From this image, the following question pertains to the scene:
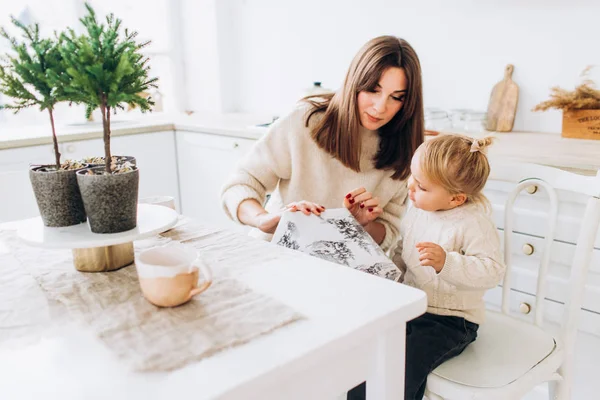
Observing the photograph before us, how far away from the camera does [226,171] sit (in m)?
2.58

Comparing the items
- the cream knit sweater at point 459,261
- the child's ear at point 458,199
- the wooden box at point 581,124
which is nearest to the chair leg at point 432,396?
the cream knit sweater at point 459,261

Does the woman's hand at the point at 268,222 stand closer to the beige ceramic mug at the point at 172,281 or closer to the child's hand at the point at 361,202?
the child's hand at the point at 361,202

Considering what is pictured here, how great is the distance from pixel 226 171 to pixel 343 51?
2.67 feet

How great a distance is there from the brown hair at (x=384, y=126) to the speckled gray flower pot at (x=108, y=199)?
72cm

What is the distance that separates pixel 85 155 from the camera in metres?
2.45

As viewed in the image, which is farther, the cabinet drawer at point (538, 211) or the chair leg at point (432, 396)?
the cabinet drawer at point (538, 211)

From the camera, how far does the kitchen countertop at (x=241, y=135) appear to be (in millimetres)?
1595

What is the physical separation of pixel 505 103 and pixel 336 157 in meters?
Result: 0.95

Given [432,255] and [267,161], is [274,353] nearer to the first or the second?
[432,255]

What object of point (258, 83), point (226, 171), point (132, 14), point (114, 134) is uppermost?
point (132, 14)

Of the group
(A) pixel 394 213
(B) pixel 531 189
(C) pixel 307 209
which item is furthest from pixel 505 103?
(C) pixel 307 209

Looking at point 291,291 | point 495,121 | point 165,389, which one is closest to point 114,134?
point 495,121

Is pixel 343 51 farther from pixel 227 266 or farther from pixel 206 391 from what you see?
pixel 206 391

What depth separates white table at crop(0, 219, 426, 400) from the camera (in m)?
0.59
